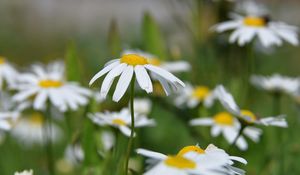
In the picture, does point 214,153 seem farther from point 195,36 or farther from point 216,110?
point 195,36

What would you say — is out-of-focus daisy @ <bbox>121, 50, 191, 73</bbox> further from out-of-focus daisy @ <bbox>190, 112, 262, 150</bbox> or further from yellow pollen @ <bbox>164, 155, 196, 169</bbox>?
yellow pollen @ <bbox>164, 155, 196, 169</bbox>

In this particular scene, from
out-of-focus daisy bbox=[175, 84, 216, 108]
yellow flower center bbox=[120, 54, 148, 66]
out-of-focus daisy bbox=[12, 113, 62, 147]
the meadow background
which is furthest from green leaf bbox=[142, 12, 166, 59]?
yellow flower center bbox=[120, 54, 148, 66]

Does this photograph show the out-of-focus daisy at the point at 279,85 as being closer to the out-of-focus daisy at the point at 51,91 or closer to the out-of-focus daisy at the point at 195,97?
the out-of-focus daisy at the point at 195,97

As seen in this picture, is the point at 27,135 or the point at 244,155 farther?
the point at 27,135

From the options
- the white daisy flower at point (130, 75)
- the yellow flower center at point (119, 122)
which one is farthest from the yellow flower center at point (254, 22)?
the white daisy flower at point (130, 75)

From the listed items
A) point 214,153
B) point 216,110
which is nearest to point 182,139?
point 216,110

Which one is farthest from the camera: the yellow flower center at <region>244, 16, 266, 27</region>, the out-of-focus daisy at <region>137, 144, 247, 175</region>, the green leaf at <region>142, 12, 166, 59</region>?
the green leaf at <region>142, 12, 166, 59</region>

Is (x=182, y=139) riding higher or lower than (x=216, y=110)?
lower
